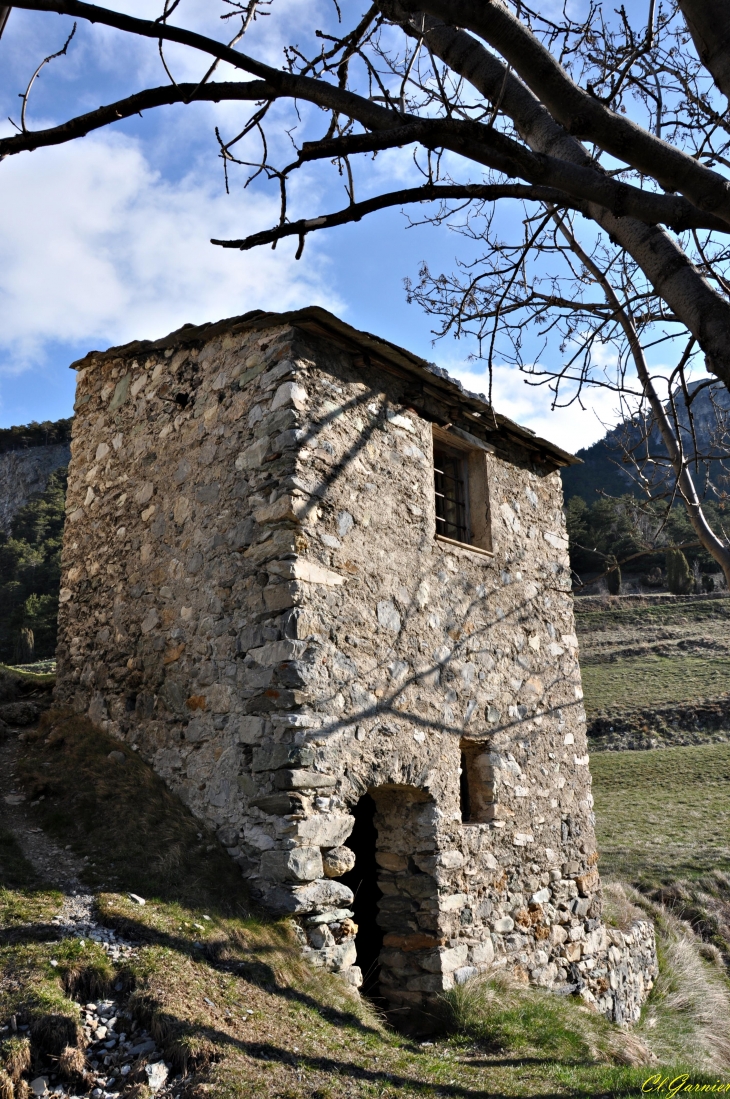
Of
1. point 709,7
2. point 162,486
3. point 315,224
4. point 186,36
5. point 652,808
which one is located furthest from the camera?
point 652,808

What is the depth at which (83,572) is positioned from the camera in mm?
7645

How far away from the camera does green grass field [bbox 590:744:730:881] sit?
12727 millimetres

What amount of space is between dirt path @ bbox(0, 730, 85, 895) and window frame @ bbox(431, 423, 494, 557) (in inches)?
163

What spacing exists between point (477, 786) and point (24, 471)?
167ft

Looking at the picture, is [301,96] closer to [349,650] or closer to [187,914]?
[349,650]

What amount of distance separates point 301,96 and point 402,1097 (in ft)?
14.7

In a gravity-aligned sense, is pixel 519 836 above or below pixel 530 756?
below

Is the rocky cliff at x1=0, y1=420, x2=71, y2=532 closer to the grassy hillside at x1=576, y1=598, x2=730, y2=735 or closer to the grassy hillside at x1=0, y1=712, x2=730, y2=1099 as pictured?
the grassy hillside at x1=576, y1=598, x2=730, y2=735

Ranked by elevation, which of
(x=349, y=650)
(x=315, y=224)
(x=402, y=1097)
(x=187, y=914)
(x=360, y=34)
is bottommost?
(x=402, y=1097)

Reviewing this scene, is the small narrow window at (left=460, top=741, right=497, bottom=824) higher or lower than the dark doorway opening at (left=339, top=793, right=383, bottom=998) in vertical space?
higher

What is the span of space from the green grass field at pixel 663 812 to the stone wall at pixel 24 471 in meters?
39.0

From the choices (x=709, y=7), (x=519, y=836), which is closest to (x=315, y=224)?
(x=709, y=7)

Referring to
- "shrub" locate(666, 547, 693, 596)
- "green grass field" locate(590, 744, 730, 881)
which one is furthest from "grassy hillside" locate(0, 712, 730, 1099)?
"shrub" locate(666, 547, 693, 596)

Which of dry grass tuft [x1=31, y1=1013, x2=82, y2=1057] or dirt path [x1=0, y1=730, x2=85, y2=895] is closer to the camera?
dry grass tuft [x1=31, y1=1013, x2=82, y2=1057]
